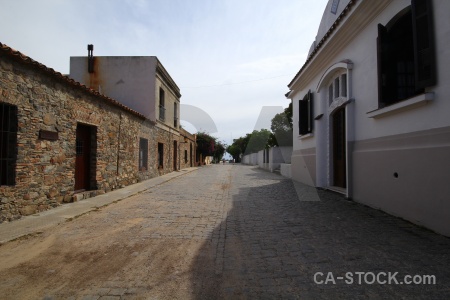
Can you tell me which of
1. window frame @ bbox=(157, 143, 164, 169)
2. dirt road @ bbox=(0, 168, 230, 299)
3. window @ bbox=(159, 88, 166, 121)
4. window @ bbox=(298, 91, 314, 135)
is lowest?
dirt road @ bbox=(0, 168, 230, 299)

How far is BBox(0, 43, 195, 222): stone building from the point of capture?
201 inches

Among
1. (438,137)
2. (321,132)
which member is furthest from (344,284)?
(321,132)

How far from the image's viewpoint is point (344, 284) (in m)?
2.57

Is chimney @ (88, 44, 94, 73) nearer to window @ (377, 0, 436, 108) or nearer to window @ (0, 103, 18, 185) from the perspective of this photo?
window @ (0, 103, 18, 185)

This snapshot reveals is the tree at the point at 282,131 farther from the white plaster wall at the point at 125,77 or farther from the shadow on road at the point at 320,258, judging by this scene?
the shadow on road at the point at 320,258

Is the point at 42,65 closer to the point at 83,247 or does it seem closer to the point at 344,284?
the point at 83,247

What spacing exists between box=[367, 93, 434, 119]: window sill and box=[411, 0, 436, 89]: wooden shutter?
0.18 meters

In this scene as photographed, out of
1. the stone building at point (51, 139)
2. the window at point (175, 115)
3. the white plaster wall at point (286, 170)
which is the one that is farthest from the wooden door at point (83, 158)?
the window at point (175, 115)

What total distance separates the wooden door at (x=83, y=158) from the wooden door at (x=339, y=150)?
775 cm

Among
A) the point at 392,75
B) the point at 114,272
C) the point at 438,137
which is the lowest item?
the point at 114,272

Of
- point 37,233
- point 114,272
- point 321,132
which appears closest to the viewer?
point 114,272

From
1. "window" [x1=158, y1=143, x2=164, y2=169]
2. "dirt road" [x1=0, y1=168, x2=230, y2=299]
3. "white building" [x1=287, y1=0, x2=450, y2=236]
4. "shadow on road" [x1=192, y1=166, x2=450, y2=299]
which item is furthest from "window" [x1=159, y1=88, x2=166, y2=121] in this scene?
"shadow on road" [x1=192, y1=166, x2=450, y2=299]

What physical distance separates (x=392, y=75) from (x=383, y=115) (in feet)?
2.67

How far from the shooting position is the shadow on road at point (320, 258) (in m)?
2.46
